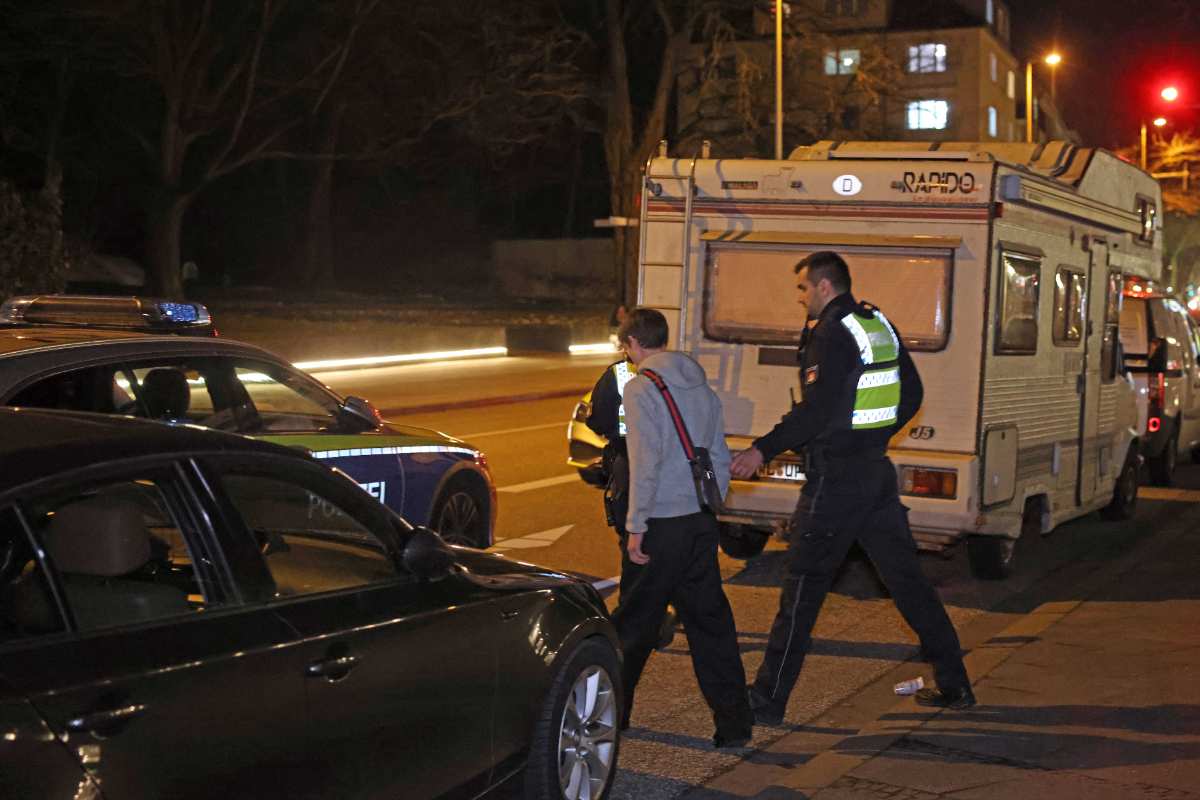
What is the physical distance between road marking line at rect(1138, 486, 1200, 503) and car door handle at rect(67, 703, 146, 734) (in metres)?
12.8

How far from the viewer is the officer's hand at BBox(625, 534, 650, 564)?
600 centimetres

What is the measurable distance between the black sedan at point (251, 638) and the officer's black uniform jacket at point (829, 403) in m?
1.52

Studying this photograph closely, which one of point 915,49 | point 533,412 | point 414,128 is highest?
point 915,49

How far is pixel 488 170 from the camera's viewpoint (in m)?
67.4

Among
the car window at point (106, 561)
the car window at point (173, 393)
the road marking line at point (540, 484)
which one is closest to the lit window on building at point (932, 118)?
the road marking line at point (540, 484)

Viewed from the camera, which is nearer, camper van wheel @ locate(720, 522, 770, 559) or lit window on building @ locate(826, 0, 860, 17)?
camper van wheel @ locate(720, 522, 770, 559)

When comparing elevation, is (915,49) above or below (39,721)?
above

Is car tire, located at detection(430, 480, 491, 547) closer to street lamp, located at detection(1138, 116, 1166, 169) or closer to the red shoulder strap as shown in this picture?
the red shoulder strap

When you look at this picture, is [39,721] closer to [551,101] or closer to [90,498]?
[90,498]

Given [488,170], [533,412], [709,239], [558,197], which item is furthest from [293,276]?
[709,239]

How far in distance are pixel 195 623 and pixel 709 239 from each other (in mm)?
6235

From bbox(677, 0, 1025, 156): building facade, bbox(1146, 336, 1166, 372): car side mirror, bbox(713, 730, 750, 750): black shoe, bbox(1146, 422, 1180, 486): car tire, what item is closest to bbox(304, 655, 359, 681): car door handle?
bbox(713, 730, 750, 750): black shoe

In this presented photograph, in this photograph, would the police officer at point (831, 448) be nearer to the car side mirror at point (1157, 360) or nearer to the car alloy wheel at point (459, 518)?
the car alloy wheel at point (459, 518)

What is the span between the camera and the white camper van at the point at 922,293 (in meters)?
9.06
